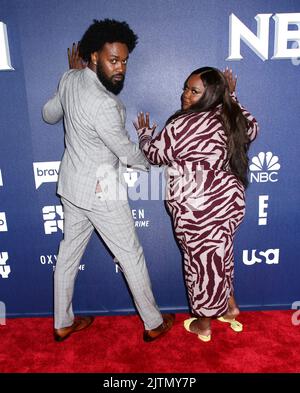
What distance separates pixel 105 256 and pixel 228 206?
0.80 m

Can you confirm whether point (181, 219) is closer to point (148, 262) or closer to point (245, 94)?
point (148, 262)

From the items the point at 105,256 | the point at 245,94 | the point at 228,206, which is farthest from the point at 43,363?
the point at 245,94

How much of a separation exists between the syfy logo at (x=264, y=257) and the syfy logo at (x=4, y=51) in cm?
159

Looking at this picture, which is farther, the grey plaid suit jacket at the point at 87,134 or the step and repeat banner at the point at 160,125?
the step and repeat banner at the point at 160,125

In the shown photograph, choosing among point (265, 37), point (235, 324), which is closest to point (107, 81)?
point (265, 37)

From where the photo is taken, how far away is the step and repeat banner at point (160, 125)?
1.93 m

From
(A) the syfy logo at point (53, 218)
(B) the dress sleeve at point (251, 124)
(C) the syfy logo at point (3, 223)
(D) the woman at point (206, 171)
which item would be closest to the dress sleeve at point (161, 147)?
(D) the woman at point (206, 171)

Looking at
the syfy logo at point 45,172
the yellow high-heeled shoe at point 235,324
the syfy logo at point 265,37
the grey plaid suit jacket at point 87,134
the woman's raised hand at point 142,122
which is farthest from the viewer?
the yellow high-heeled shoe at point 235,324

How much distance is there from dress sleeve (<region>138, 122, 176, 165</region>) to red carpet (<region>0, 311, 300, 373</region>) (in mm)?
987

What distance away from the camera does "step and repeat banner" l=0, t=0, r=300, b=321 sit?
1.93 m

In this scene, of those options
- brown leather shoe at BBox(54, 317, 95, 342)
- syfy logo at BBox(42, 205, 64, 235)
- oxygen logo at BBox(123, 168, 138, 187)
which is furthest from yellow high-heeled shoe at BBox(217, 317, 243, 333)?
syfy logo at BBox(42, 205, 64, 235)

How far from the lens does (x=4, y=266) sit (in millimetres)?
2361

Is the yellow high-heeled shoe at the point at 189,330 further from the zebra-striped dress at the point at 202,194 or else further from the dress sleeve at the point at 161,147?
the dress sleeve at the point at 161,147

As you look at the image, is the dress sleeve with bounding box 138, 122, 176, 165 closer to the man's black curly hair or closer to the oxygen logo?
the oxygen logo
